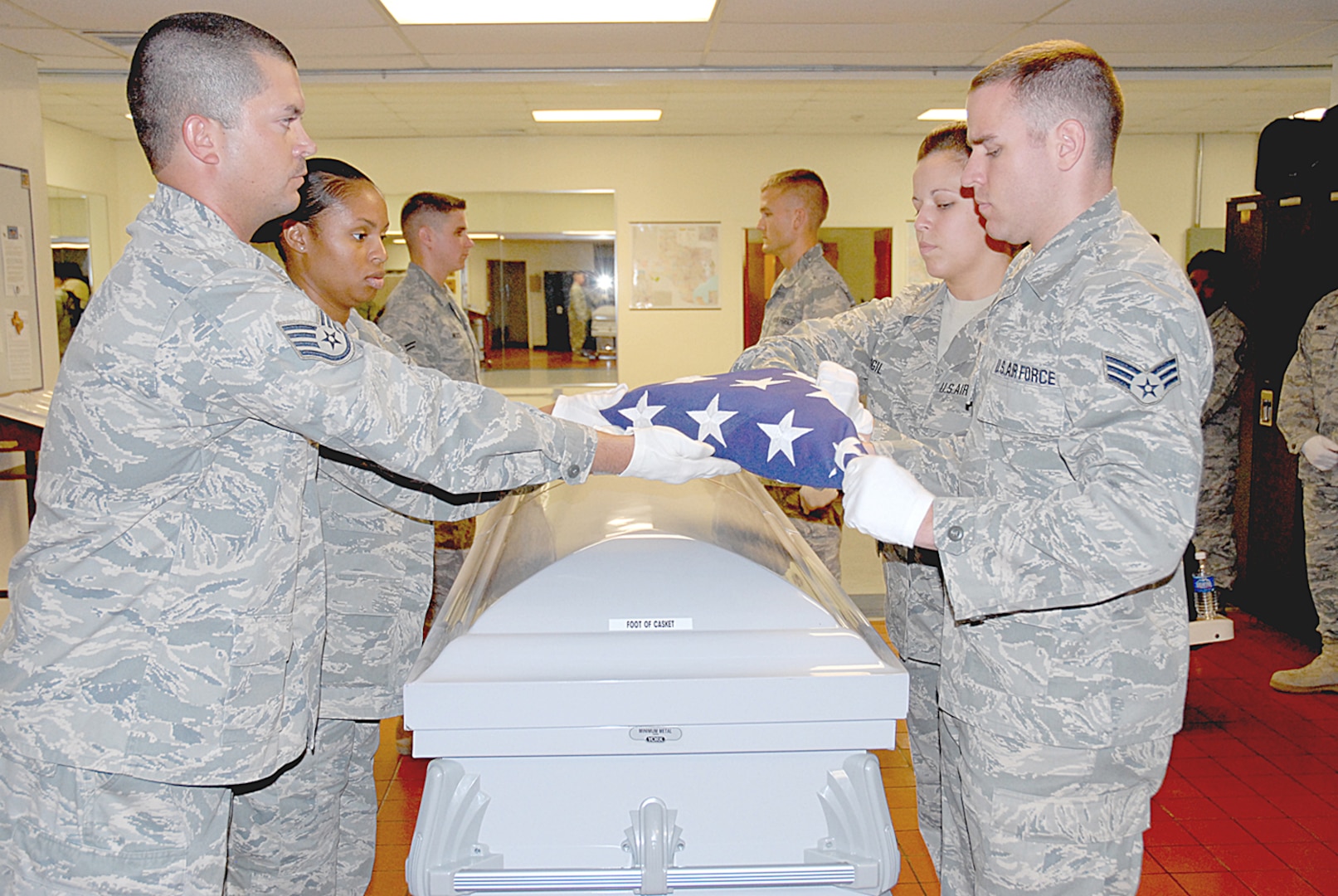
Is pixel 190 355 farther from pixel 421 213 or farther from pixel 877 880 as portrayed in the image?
pixel 421 213

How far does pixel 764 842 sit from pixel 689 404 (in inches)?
29.4

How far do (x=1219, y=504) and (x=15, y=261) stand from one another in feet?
20.2

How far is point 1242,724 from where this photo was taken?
3.68 meters

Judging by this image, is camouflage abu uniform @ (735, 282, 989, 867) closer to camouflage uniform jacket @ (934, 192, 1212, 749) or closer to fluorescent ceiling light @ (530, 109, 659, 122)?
camouflage uniform jacket @ (934, 192, 1212, 749)

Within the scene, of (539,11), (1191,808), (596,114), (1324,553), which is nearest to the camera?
(1191,808)

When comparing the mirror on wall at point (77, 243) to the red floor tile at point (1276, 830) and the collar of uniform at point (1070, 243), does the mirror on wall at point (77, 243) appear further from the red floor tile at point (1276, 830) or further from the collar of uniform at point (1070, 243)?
the red floor tile at point (1276, 830)

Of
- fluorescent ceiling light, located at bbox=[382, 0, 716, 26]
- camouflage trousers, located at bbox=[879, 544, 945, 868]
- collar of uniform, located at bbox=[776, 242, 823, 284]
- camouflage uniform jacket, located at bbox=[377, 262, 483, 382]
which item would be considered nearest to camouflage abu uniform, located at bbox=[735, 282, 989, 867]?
camouflage trousers, located at bbox=[879, 544, 945, 868]

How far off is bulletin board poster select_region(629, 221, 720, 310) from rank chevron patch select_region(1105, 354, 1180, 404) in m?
7.46

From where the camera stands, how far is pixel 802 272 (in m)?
4.25

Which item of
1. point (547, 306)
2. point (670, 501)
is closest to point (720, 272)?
point (547, 306)

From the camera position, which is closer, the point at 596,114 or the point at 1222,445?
the point at 1222,445

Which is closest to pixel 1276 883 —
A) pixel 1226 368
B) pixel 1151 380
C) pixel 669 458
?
pixel 1151 380

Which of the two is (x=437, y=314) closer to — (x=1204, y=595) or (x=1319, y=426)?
(x=1204, y=595)

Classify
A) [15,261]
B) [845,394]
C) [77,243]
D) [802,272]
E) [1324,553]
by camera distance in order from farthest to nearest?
1. [77,243]
2. [15,261]
3. [802,272]
4. [1324,553]
5. [845,394]
